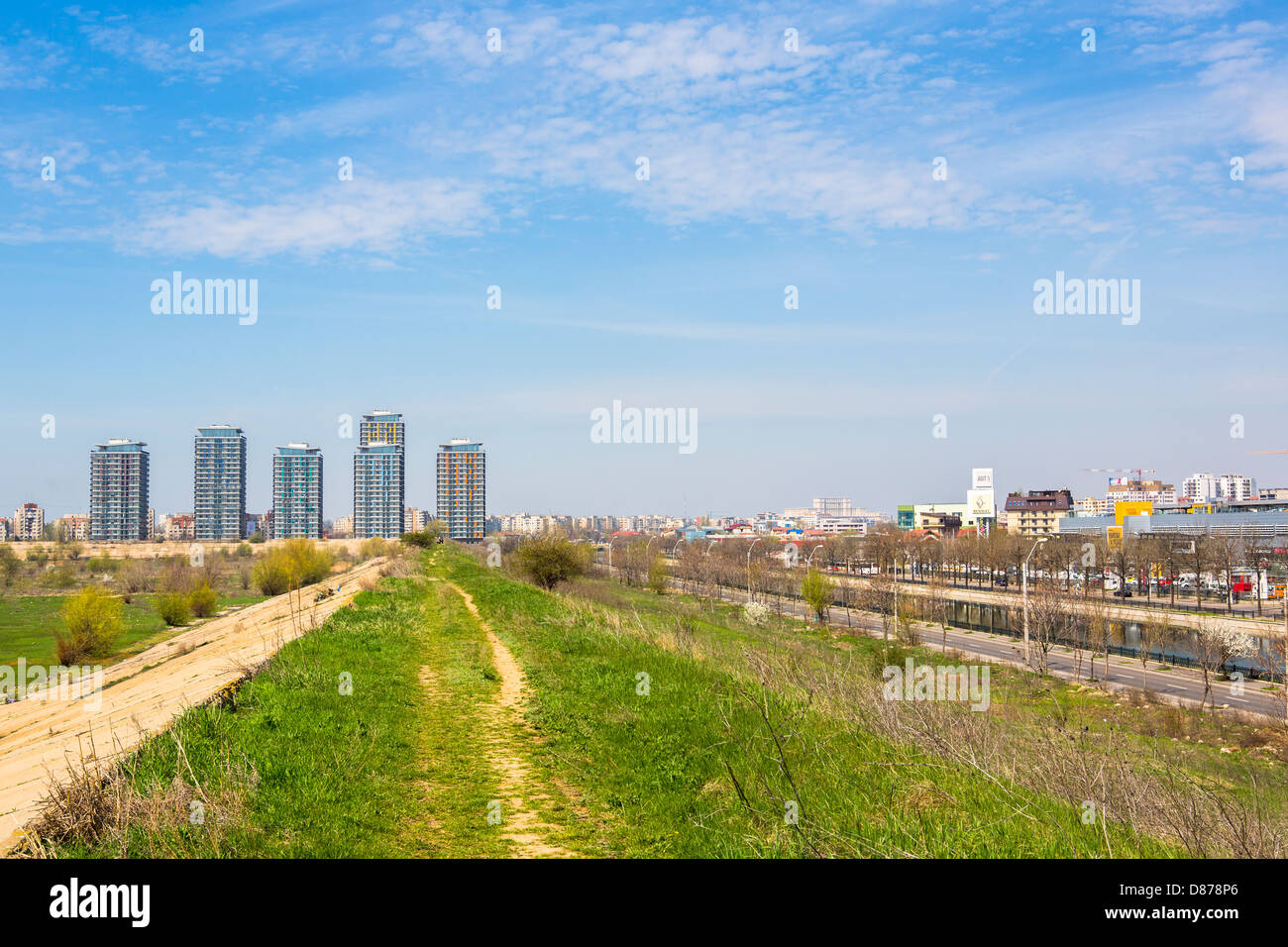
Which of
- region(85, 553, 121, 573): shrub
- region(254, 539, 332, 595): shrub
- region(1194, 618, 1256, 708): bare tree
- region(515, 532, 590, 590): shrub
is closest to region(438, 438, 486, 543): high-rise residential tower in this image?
region(85, 553, 121, 573): shrub

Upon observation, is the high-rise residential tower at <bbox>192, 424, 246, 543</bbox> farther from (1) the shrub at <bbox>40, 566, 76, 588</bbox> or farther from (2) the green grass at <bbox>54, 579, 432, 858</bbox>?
(2) the green grass at <bbox>54, 579, 432, 858</bbox>

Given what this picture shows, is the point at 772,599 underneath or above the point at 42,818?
underneath

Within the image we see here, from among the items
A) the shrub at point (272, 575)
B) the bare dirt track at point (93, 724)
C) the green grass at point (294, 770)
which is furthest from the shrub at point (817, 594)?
the green grass at point (294, 770)

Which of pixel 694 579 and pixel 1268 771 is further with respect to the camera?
pixel 694 579

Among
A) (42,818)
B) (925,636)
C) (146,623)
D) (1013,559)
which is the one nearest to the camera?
(42,818)
